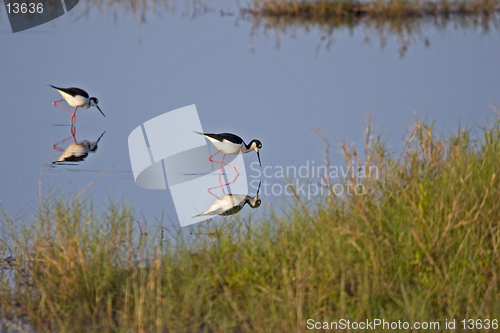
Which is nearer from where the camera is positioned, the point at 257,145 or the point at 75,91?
the point at 257,145

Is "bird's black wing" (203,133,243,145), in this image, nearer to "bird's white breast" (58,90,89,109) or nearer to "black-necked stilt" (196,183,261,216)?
"black-necked stilt" (196,183,261,216)

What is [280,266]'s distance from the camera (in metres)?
4.04

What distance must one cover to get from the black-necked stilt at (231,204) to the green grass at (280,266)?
1.22 metres

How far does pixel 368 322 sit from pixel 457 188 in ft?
4.11

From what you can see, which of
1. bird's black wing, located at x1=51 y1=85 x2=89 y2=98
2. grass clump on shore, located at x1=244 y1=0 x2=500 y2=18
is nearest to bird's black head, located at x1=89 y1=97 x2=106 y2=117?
bird's black wing, located at x1=51 y1=85 x2=89 y2=98

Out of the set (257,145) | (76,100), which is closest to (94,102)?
(76,100)

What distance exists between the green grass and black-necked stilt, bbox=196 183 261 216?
1221mm

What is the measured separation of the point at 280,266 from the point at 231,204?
219 centimetres

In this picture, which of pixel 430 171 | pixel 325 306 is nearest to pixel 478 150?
pixel 430 171

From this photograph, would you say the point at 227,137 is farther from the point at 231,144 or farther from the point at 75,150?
the point at 75,150

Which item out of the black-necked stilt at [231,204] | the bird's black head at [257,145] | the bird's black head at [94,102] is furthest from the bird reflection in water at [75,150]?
the black-necked stilt at [231,204]

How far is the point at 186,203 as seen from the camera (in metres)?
6.16

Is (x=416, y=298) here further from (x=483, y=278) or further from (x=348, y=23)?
(x=348, y=23)

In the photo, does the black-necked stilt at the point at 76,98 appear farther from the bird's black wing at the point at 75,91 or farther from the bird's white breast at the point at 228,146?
the bird's white breast at the point at 228,146
